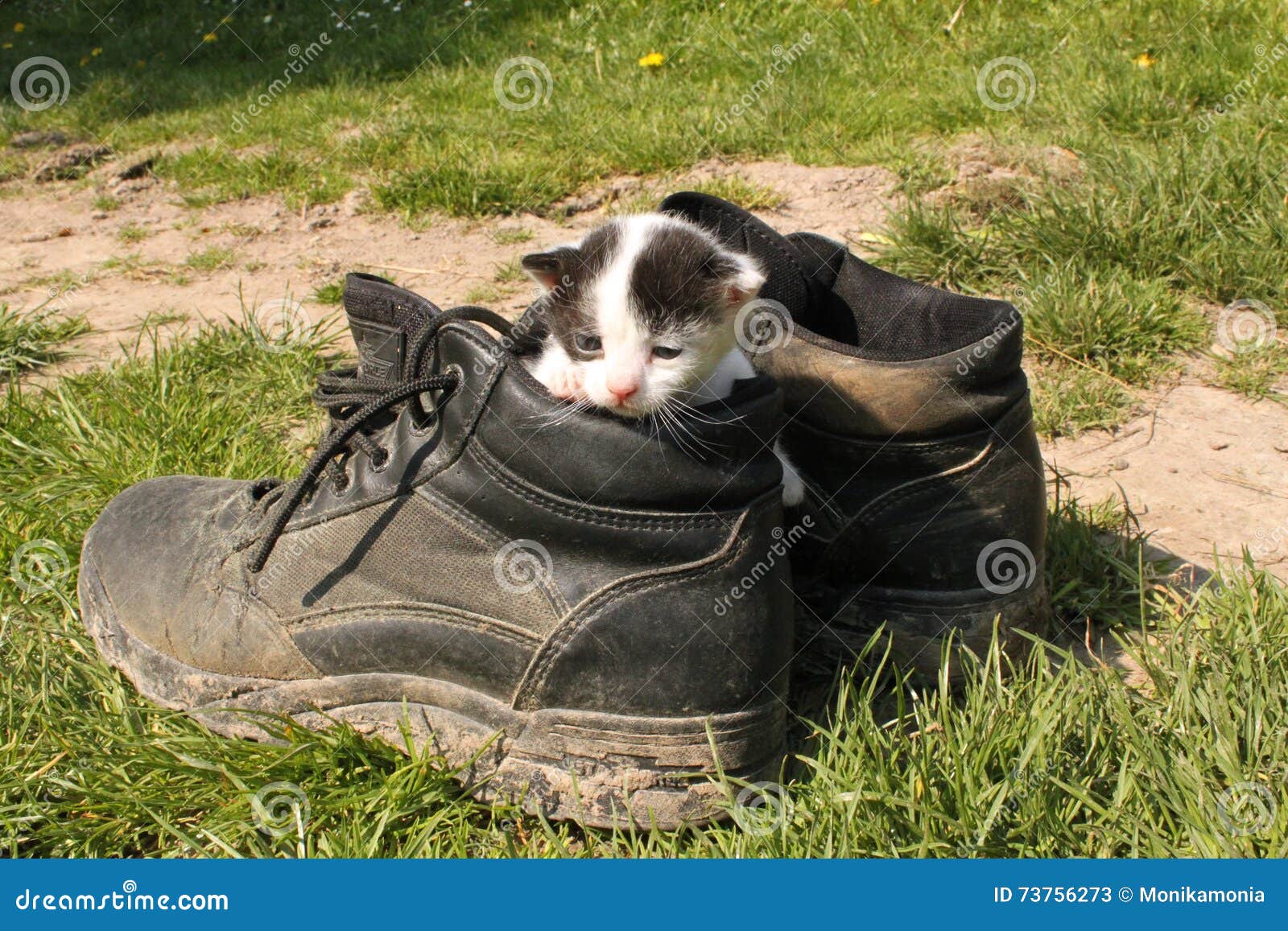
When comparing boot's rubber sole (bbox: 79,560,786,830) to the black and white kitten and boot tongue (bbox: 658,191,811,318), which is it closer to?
→ the black and white kitten

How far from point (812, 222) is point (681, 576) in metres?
2.83

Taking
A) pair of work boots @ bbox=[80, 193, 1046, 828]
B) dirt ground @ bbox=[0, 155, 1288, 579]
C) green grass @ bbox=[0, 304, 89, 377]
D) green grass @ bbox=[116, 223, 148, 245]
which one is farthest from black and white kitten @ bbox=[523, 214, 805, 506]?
green grass @ bbox=[116, 223, 148, 245]

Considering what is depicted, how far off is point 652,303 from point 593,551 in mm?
737

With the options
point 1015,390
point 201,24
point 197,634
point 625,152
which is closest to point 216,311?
point 625,152

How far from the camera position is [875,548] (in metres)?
1.98

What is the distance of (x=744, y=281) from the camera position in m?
2.06

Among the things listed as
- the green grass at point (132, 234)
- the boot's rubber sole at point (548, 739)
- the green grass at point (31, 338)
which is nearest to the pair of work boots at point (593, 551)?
the boot's rubber sole at point (548, 739)

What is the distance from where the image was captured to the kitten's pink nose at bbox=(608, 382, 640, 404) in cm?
184

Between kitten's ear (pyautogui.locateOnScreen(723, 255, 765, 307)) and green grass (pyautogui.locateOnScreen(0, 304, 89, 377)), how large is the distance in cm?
247

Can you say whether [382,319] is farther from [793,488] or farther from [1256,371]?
[1256,371]

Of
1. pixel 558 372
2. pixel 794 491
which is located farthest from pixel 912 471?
pixel 558 372

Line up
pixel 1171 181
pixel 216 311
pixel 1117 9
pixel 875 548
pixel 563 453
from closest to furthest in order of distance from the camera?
pixel 563 453, pixel 875 548, pixel 1171 181, pixel 216 311, pixel 1117 9

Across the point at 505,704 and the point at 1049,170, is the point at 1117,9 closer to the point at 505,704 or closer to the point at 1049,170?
the point at 1049,170

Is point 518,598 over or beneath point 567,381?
beneath
